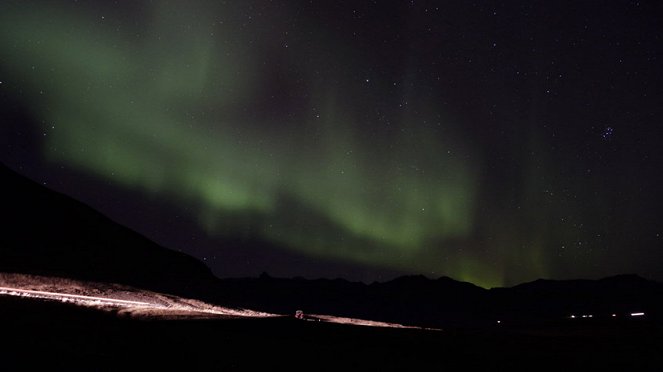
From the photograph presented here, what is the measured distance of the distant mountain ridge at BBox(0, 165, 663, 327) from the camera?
2234 inches

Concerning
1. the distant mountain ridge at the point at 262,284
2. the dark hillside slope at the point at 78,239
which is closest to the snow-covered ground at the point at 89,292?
the distant mountain ridge at the point at 262,284

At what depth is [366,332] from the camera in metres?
13.7

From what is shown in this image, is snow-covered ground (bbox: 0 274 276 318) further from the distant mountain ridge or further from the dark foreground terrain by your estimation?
the dark foreground terrain

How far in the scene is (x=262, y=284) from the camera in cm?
16362

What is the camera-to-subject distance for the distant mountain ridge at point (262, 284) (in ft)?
186

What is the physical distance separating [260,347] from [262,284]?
158345mm

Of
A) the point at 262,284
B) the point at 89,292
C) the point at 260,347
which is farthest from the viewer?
the point at 262,284

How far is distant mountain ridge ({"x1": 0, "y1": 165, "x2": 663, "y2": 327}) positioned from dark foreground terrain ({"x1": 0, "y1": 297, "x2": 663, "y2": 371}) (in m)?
19.1

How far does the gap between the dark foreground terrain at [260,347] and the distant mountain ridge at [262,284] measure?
62.5ft

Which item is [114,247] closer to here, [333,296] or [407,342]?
[407,342]

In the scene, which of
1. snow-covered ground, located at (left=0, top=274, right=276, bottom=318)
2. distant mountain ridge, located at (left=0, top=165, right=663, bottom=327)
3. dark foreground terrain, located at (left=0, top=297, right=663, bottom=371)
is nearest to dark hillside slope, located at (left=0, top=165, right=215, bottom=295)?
distant mountain ridge, located at (left=0, top=165, right=663, bottom=327)

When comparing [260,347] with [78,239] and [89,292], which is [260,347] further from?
[78,239]

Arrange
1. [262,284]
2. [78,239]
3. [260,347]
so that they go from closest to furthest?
1. [260,347]
2. [78,239]
3. [262,284]

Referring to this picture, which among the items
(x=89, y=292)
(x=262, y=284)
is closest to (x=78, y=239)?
(x=89, y=292)
